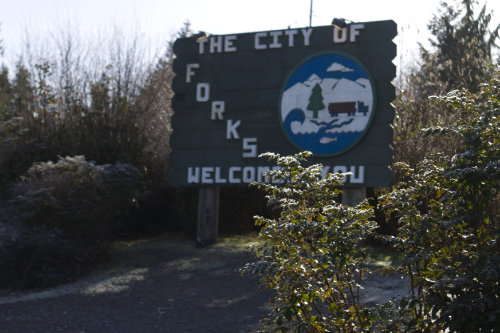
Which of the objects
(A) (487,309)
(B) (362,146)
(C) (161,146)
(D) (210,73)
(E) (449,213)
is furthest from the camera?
(C) (161,146)

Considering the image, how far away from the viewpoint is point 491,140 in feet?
14.8

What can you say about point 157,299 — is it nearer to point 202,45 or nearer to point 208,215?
point 208,215

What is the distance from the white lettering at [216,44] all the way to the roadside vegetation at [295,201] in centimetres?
282

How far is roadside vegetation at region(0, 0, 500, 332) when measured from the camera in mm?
4230

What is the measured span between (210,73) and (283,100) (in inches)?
67.5

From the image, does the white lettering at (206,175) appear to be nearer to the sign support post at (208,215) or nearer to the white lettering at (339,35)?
the sign support post at (208,215)

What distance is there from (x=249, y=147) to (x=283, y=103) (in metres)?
1.02

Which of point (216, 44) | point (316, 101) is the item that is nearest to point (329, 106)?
point (316, 101)

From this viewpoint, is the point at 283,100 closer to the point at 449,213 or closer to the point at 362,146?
the point at 362,146

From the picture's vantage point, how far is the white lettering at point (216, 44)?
40.0 feet

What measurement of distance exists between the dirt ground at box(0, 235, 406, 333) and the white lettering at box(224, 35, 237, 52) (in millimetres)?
3905

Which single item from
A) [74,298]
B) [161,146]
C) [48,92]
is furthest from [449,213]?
[48,92]

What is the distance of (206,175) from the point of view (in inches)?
472

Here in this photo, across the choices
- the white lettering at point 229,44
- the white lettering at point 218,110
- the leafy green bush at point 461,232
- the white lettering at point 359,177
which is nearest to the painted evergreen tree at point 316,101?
the white lettering at point 359,177
